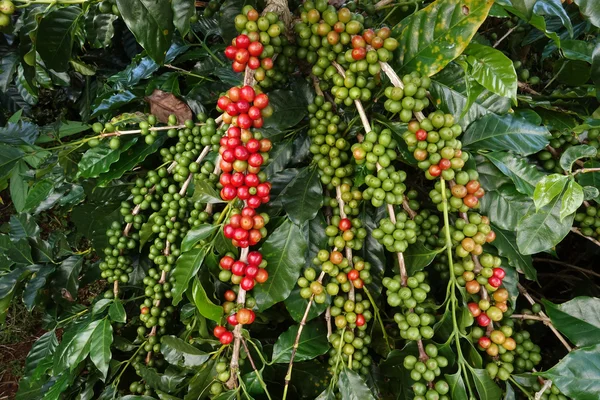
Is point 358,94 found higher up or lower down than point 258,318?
higher up

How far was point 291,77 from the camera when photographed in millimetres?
1476

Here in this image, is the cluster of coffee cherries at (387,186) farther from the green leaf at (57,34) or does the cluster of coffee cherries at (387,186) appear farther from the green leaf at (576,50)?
the green leaf at (57,34)

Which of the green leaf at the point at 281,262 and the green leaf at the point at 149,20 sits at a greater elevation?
the green leaf at the point at 149,20

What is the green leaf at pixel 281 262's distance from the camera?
1.16 m

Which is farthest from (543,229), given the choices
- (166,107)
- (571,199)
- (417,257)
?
(166,107)

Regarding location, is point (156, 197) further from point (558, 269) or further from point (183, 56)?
point (558, 269)

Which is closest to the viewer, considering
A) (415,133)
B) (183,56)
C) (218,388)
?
(415,133)

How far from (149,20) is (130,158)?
60cm

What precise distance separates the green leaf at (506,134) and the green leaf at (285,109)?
0.53 metres

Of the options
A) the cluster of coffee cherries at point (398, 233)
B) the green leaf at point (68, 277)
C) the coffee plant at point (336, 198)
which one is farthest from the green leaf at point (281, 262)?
the green leaf at point (68, 277)

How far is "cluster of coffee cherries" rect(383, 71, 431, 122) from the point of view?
97 centimetres

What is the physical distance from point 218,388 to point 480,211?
0.91 m

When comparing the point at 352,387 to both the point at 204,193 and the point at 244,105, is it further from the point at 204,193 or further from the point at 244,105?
the point at 244,105

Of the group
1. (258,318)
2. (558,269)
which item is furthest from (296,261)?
(558,269)
